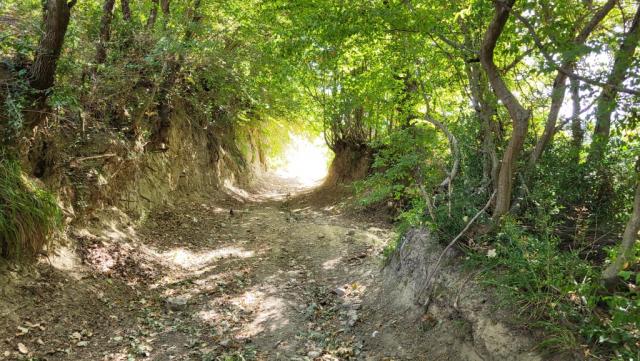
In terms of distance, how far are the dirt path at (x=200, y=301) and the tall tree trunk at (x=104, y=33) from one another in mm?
3137

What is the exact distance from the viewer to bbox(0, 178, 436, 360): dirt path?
4.86 meters

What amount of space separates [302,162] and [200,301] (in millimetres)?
23754

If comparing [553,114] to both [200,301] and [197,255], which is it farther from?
[197,255]

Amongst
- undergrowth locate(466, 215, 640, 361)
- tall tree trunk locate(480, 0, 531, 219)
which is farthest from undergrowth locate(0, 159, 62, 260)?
tall tree trunk locate(480, 0, 531, 219)

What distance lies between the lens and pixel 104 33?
7570 millimetres

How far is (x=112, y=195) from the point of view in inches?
306

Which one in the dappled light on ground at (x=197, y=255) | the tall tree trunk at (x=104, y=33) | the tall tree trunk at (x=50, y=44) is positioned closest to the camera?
the tall tree trunk at (x=50, y=44)

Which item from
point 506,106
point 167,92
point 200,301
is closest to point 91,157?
point 200,301

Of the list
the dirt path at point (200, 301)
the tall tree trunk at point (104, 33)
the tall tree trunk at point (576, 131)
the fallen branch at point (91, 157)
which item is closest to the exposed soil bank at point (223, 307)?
the dirt path at point (200, 301)

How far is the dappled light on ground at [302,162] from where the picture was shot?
2341 centimetres

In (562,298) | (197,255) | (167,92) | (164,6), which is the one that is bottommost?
(197,255)

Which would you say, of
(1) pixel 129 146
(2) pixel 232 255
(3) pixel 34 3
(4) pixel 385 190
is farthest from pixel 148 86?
(4) pixel 385 190

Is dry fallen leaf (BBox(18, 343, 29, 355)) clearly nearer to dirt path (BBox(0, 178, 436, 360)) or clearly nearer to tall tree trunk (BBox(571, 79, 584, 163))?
dirt path (BBox(0, 178, 436, 360))

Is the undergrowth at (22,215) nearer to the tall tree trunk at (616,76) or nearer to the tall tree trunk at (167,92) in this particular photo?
the tall tree trunk at (167,92)
